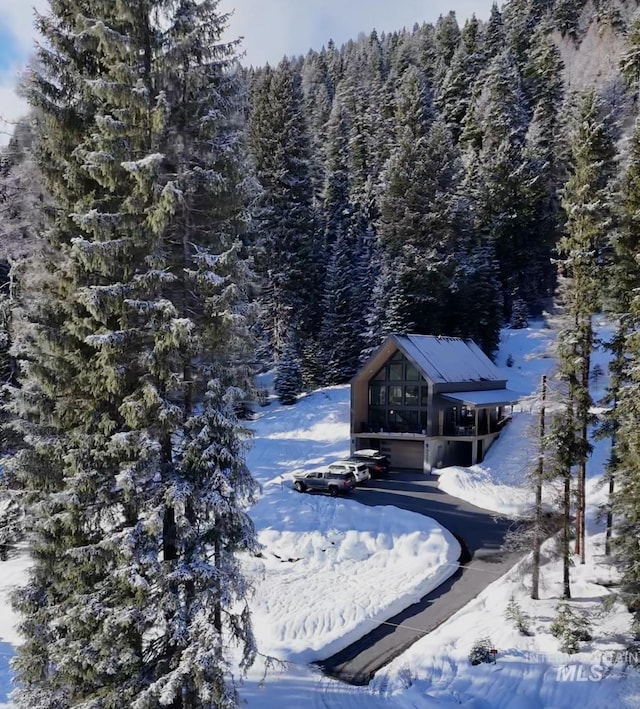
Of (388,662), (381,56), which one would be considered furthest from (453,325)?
(381,56)

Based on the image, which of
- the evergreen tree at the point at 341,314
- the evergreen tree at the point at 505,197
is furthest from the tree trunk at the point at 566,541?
the evergreen tree at the point at 505,197

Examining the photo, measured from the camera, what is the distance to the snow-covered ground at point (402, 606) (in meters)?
12.5

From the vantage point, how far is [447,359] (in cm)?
3334

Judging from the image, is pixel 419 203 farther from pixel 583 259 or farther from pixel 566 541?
pixel 566 541

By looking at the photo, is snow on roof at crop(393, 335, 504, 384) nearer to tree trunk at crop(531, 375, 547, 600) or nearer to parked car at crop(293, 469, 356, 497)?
parked car at crop(293, 469, 356, 497)

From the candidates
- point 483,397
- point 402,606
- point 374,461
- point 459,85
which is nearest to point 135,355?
point 402,606

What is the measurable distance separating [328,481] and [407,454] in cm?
743

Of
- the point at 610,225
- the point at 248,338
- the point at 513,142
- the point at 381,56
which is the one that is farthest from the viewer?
the point at 381,56

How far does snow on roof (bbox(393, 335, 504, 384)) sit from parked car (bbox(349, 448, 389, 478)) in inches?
198

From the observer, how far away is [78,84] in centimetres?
1027

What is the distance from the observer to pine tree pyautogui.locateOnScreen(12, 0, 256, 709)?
8.95 metres

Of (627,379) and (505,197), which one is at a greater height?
(505,197)

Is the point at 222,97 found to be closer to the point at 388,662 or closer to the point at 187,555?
the point at 187,555

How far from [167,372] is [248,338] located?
4.90 feet
